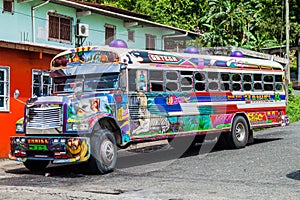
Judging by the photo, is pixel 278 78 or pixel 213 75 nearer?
pixel 213 75

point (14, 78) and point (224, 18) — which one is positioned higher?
point (224, 18)

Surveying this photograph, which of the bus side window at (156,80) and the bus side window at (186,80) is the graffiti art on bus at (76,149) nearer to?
the bus side window at (156,80)

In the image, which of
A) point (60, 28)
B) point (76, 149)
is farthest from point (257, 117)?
point (60, 28)

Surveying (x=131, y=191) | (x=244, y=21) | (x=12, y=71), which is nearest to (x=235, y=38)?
(x=244, y=21)

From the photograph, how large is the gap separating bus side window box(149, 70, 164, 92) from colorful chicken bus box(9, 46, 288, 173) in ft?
0.08

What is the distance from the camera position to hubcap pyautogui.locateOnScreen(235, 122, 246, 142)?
1579cm

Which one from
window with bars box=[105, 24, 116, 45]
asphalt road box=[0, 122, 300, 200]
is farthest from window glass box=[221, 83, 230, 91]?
window with bars box=[105, 24, 116, 45]

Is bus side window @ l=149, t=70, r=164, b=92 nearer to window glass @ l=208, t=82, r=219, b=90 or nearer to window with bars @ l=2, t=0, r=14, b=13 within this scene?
window glass @ l=208, t=82, r=219, b=90

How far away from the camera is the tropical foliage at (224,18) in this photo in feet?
101

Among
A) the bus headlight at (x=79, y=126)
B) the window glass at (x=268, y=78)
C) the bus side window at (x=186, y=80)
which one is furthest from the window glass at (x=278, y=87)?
the bus headlight at (x=79, y=126)

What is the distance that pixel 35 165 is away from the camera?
1246cm

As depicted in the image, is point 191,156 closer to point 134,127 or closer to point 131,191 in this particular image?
point 134,127

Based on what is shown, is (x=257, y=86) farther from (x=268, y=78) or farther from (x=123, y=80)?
(x=123, y=80)

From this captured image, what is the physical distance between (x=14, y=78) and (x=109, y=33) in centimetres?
953
